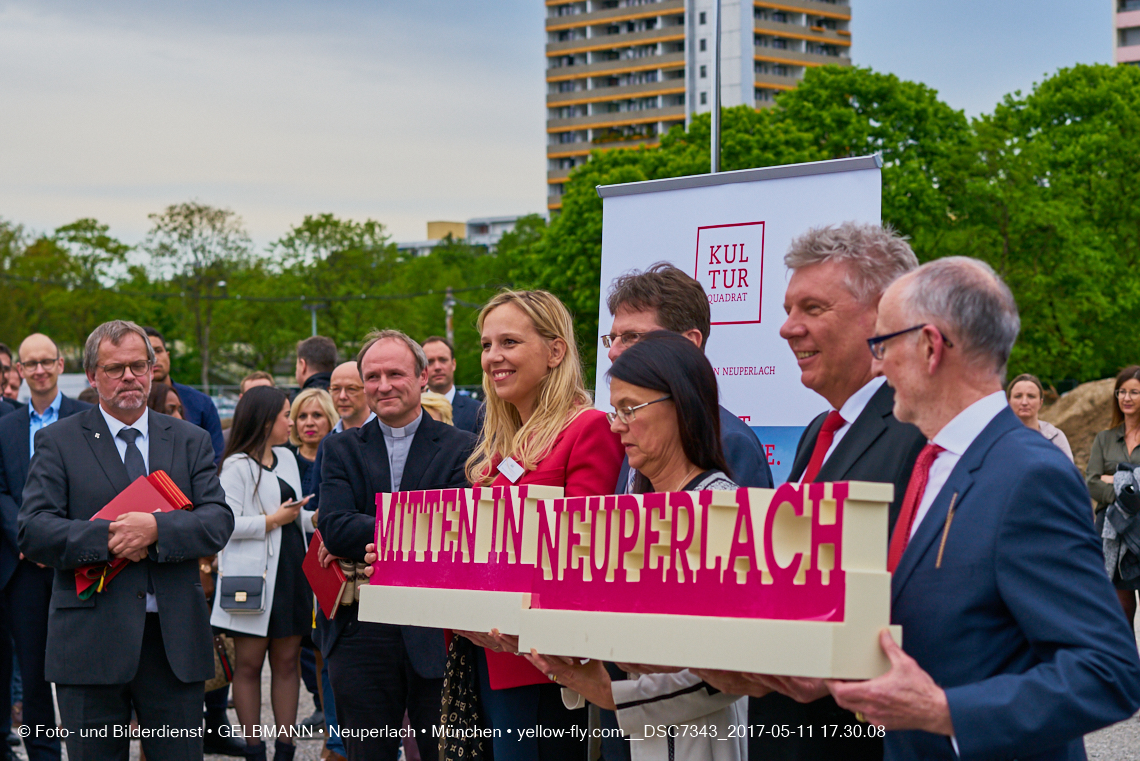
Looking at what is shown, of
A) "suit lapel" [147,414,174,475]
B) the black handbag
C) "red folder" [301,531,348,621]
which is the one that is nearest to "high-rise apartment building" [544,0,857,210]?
the black handbag

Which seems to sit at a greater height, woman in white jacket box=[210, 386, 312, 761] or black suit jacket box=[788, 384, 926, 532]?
black suit jacket box=[788, 384, 926, 532]

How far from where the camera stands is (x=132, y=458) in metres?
4.95

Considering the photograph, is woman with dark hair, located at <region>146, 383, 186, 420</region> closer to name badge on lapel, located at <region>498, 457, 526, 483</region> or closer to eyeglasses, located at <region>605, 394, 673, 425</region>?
name badge on lapel, located at <region>498, 457, 526, 483</region>

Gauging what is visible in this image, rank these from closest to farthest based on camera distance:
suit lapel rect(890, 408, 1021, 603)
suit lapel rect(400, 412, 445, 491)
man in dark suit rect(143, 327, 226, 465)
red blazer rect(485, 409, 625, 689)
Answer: suit lapel rect(890, 408, 1021, 603) < red blazer rect(485, 409, 625, 689) < suit lapel rect(400, 412, 445, 491) < man in dark suit rect(143, 327, 226, 465)

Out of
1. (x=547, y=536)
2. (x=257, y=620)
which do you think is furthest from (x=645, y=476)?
(x=257, y=620)

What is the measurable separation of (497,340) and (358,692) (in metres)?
1.79

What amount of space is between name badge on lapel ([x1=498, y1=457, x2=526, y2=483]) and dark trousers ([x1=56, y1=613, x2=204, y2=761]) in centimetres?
213

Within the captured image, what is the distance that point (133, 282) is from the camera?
58.0 meters

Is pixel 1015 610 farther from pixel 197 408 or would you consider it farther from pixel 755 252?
pixel 197 408

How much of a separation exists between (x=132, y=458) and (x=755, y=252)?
10.3 feet

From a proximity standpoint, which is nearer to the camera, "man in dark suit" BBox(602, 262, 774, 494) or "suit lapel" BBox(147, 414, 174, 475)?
"man in dark suit" BBox(602, 262, 774, 494)

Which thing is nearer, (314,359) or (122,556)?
(122,556)

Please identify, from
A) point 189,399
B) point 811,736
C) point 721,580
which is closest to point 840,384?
point 721,580

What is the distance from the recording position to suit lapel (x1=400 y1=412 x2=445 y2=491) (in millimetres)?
4691
